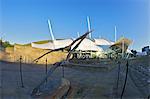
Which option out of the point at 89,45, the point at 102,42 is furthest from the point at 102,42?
the point at 89,45

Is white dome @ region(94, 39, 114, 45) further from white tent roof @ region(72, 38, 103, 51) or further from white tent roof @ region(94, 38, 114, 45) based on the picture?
white tent roof @ region(72, 38, 103, 51)

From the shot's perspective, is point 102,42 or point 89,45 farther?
point 102,42

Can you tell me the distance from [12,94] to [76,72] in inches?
109

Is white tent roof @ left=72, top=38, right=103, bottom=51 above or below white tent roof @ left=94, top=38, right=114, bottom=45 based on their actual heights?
below

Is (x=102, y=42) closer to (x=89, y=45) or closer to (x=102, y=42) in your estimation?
(x=102, y=42)

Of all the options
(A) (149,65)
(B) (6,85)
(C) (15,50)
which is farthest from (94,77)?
(C) (15,50)

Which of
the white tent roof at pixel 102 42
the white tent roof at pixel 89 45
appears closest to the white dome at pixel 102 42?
the white tent roof at pixel 102 42

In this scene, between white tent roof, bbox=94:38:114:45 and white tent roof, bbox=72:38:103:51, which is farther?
white tent roof, bbox=94:38:114:45

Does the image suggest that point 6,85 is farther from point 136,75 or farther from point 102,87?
point 136,75

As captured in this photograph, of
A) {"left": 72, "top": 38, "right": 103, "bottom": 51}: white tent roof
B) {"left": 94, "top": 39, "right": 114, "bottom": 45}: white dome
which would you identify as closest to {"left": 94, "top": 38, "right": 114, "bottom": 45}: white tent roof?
{"left": 94, "top": 39, "right": 114, "bottom": 45}: white dome

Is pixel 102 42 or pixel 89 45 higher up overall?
pixel 102 42

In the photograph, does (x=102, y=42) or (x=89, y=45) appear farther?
(x=102, y=42)

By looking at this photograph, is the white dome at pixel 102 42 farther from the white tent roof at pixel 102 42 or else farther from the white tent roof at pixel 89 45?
the white tent roof at pixel 89 45

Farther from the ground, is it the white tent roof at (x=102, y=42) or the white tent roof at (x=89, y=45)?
the white tent roof at (x=102, y=42)
